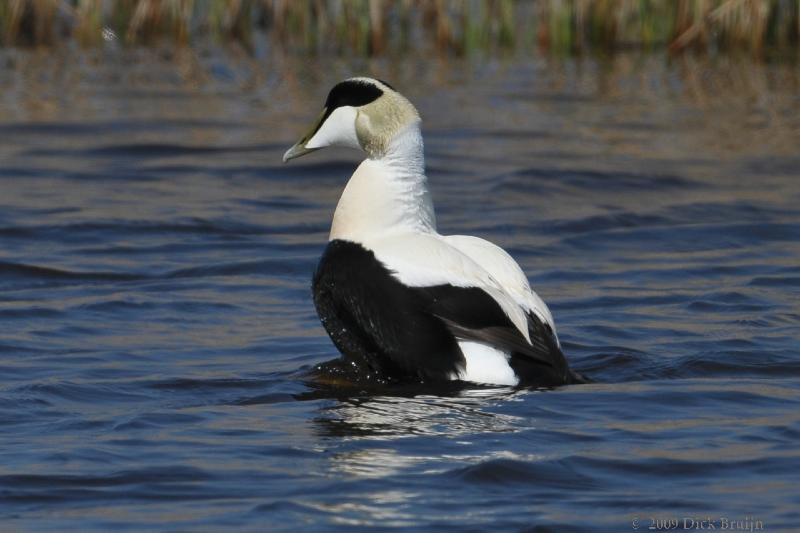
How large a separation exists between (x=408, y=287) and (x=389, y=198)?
375mm

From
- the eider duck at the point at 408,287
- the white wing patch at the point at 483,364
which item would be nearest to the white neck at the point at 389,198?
the eider duck at the point at 408,287

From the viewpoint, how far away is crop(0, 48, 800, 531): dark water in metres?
4.38

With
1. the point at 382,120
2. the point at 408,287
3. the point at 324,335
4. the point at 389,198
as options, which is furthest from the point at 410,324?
the point at 324,335

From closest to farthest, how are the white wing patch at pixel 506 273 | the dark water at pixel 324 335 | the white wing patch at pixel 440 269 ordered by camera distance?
the dark water at pixel 324 335 → the white wing patch at pixel 440 269 → the white wing patch at pixel 506 273

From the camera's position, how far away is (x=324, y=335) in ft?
21.5

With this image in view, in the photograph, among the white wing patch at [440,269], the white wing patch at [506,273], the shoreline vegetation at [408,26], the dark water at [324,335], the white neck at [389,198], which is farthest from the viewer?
the shoreline vegetation at [408,26]

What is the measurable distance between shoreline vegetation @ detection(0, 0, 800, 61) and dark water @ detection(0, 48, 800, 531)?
2.17 ft

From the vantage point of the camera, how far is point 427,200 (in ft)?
18.4

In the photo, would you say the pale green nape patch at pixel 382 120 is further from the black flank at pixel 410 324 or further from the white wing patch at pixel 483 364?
the white wing patch at pixel 483 364

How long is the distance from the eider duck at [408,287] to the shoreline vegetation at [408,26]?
9066mm

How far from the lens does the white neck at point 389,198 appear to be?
217 inches

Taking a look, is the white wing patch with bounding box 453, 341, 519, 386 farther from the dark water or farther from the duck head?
the duck head

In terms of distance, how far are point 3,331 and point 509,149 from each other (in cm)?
545

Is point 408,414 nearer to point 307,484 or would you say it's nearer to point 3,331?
point 307,484
